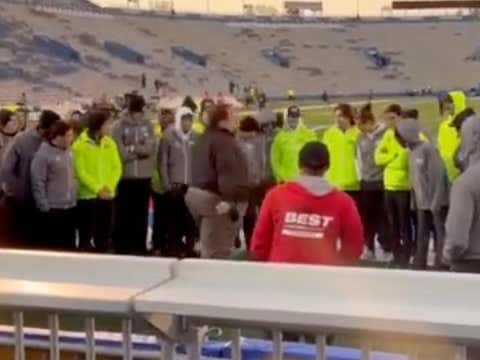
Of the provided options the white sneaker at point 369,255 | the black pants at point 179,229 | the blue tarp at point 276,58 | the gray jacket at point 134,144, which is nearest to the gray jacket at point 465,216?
the white sneaker at point 369,255

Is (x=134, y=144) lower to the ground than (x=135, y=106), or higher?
lower

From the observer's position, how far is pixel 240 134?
1046 centimetres

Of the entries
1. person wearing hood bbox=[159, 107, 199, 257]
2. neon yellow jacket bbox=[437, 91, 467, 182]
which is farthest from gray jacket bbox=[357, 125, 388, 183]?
person wearing hood bbox=[159, 107, 199, 257]

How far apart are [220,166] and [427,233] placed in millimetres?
2111

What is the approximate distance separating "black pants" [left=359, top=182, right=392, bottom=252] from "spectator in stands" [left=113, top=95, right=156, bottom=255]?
200cm

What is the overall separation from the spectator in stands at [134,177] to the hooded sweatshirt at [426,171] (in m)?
2.52

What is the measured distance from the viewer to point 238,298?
2.00m

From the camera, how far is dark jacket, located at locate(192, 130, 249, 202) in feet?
25.1

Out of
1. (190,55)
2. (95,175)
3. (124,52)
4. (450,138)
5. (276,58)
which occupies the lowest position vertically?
(95,175)

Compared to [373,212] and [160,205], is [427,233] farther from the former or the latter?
[160,205]

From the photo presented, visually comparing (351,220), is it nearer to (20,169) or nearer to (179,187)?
(20,169)

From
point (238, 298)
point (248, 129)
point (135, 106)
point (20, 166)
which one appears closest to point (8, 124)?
point (20, 166)

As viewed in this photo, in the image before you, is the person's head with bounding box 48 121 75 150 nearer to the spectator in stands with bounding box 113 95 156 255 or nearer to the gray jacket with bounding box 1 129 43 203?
the gray jacket with bounding box 1 129 43 203

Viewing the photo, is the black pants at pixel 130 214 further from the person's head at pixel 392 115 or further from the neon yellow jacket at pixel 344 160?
the person's head at pixel 392 115
